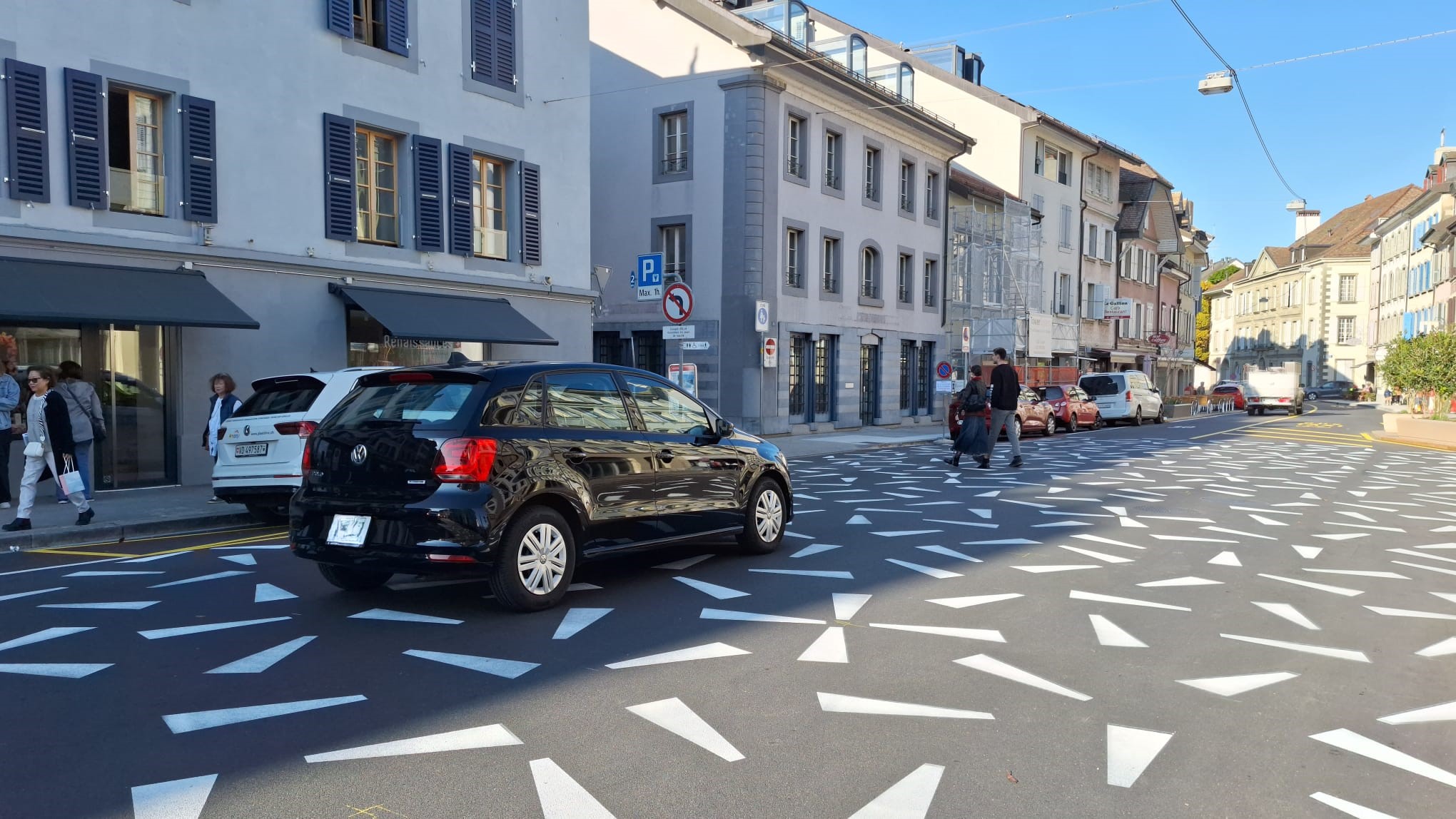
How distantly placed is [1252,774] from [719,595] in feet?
12.4

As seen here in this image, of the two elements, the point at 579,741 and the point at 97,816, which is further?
the point at 579,741

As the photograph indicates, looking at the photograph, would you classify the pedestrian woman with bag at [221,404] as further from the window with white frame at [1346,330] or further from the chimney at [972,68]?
the window with white frame at [1346,330]

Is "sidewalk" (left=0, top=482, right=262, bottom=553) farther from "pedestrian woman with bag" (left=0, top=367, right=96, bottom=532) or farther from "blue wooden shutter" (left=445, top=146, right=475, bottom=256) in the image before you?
"blue wooden shutter" (left=445, top=146, right=475, bottom=256)

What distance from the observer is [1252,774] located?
4.14 m

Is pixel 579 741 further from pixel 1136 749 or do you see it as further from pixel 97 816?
pixel 1136 749

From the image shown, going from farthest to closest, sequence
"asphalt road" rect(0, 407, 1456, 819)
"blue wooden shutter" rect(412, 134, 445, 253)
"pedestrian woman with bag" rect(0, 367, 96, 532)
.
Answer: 1. "blue wooden shutter" rect(412, 134, 445, 253)
2. "pedestrian woman with bag" rect(0, 367, 96, 532)
3. "asphalt road" rect(0, 407, 1456, 819)

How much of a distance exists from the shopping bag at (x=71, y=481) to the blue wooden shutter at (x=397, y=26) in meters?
8.86

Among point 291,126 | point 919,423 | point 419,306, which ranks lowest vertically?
point 919,423

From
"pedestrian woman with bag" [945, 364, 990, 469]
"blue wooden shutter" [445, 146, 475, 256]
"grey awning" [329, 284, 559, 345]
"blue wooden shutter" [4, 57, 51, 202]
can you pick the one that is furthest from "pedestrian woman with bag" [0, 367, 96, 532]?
"pedestrian woman with bag" [945, 364, 990, 469]

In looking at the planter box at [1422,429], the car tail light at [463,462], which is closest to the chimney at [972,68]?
the planter box at [1422,429]

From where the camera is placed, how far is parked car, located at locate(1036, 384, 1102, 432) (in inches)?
1265

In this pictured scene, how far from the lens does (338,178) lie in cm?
1606

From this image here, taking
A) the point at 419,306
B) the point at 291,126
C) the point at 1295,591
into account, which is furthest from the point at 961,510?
the point at 291,126

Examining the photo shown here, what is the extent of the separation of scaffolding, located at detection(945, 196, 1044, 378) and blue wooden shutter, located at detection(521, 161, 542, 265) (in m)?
19.3
